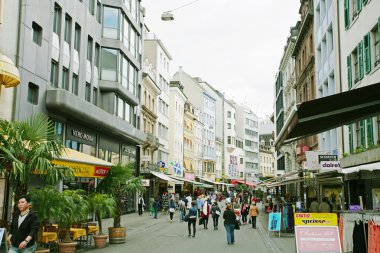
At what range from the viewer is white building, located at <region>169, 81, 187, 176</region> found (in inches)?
2491

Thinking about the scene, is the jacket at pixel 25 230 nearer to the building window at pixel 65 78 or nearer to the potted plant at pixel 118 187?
the potted plant at pixel 118 187

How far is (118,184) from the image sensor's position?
1903cm

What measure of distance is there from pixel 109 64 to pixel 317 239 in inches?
993

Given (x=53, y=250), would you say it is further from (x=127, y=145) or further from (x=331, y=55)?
(x=127, y=145)

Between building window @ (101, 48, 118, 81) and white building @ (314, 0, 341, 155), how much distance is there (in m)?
14.8

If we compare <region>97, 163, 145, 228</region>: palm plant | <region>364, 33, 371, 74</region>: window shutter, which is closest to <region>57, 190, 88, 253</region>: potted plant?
<region>97, 163, 145, 228</region>: palm plant

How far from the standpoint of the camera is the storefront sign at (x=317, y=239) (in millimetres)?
10227

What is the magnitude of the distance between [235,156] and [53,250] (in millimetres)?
97308

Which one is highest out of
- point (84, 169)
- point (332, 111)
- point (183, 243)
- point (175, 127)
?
point (175, 127)

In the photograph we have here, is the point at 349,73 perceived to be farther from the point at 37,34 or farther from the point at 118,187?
the point at 37,34

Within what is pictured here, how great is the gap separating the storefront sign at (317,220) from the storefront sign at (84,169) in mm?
6682

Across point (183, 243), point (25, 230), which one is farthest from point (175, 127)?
point (25, 230)

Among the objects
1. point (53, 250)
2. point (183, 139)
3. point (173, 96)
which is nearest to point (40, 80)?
point (53, 250)

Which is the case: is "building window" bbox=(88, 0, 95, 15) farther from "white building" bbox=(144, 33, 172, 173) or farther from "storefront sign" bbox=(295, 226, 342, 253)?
"storefront sign" bbox=(295, 226, 342, 253)
